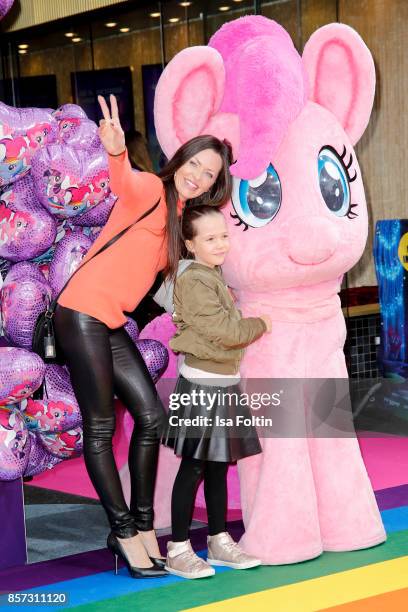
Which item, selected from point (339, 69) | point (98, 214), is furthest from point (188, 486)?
point (339, 69)

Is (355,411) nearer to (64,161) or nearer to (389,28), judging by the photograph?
(389,28)

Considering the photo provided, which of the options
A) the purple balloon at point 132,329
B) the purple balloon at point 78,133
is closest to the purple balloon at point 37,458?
the purple balloon at point 132,329

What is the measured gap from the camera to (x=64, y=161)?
3318mm

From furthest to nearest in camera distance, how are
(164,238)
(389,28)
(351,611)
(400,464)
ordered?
(389,28) → (400,464) → (164,238) → (351,611)

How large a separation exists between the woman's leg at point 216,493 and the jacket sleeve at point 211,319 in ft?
1.33

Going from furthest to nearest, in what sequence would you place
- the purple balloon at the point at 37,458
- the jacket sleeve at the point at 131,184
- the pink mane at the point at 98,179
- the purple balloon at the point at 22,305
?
the purple balloon at the point at 37,458 < the pink mane at the point at 98,179 < the purple balloon at the point at 22,305 < the jacket sleeve at the point at 131,184

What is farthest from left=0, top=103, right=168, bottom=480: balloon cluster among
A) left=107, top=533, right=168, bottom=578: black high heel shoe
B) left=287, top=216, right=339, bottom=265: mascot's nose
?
left=287, top=216, right=339, bottom=265: mascot's nose

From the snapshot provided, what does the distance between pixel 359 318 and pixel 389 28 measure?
1810 mm

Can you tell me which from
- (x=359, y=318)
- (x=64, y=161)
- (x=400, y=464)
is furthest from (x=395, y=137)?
(x=64, y=161)

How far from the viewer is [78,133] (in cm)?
344

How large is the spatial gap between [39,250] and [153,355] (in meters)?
0.53

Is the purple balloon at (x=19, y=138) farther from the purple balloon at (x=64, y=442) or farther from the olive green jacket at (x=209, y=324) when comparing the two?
the purple balloon at (x=64, y=442)

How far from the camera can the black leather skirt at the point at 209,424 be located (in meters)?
3.12

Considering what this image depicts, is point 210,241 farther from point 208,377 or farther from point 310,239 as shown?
point 208,377
